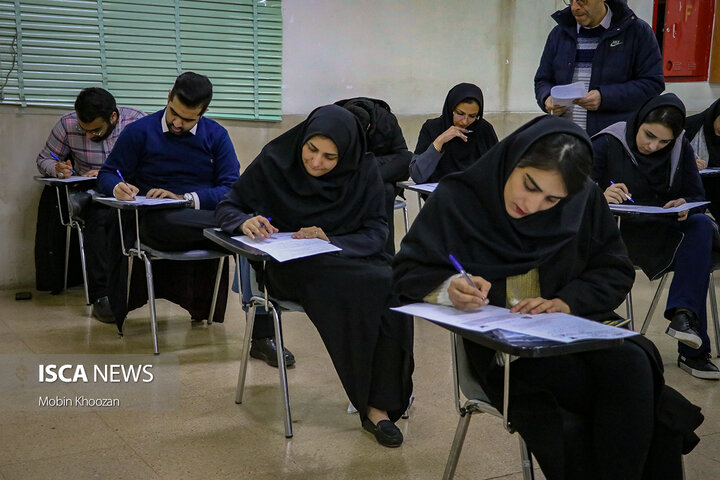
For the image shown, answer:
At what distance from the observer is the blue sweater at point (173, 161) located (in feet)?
12.1

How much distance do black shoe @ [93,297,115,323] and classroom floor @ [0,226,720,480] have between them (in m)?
0.41

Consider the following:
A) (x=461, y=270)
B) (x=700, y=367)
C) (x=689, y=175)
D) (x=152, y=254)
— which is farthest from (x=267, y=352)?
(x=689, y=175)

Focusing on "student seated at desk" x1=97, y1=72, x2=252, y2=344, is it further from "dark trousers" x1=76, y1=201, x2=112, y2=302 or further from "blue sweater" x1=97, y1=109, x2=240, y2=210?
"dark trousers" x1=76, y1=201, x2=112, y2=302

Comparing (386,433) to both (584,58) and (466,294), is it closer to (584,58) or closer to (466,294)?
(466,294)

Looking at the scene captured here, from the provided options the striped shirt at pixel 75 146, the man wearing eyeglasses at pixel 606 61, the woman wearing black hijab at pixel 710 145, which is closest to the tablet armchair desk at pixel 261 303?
the man wearing eyeglasses at pixel 606 61

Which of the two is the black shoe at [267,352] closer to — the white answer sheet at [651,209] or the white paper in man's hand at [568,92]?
the white answer sheet at [651,209]

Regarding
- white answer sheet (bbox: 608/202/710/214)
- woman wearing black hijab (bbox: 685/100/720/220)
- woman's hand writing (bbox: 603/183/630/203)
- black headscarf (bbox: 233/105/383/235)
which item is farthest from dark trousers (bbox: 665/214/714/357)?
black headscarf (bbox: 233/105/383/235)

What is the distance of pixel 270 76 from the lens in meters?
5.30

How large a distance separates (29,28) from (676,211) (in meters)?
3.77

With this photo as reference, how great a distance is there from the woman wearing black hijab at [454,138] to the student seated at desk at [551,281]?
2358mm

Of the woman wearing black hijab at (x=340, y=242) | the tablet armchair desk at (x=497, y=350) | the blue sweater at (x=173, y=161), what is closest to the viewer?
the tablet armchair desk at (x=497, y=350)

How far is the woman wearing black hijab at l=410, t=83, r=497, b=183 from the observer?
432 cm

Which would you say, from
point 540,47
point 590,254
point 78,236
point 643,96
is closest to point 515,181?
point 590,254

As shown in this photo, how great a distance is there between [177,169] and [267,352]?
1030 mm
